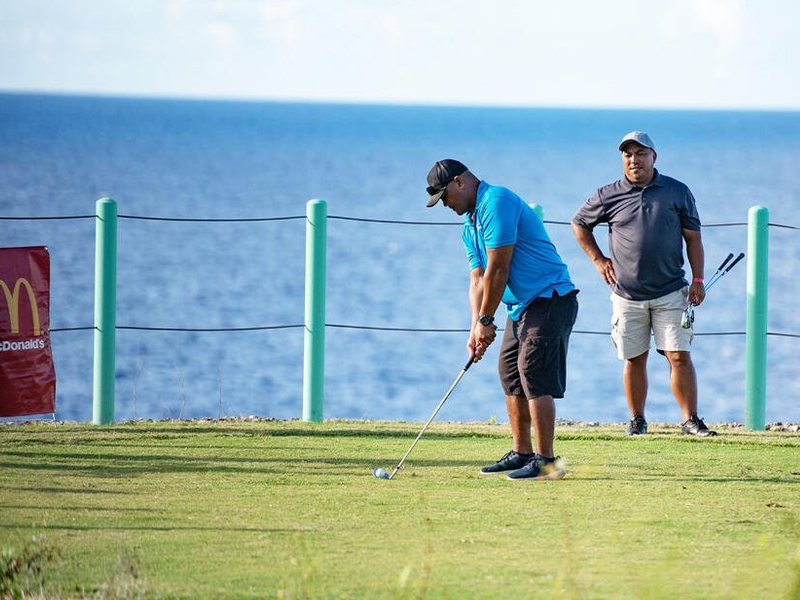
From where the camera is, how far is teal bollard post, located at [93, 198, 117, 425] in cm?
955

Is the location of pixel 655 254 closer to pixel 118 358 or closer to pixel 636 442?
pixel 636 442

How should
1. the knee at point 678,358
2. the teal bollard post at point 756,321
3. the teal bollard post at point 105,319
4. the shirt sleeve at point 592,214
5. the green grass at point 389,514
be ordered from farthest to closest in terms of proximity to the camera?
the teal bollard post at point 756,321
the teal bollard post at point 105,319
the shirt sleeve at point 592,214
the knee at point 678,358
the green grass at point 389,514

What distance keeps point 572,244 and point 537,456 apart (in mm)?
38269

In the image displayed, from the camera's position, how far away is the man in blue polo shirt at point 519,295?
24.4ft

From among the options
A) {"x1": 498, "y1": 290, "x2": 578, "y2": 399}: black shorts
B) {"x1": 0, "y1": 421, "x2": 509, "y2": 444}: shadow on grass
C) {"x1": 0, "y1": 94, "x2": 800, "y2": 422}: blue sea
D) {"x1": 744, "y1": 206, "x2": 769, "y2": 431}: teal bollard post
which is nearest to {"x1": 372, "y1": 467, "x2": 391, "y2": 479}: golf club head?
{"x1": 498, "y1": 290, "x2": 578, "y2": 399}: black shorts

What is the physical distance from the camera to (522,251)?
7.59 meters

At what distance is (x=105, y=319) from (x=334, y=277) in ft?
103

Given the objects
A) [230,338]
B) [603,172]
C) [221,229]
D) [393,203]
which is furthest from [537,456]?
[603,172]

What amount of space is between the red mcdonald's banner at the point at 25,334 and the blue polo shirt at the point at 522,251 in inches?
109

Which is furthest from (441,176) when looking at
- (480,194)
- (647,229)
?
(647,229)

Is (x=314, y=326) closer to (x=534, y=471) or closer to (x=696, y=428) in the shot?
(x=696, y=428)

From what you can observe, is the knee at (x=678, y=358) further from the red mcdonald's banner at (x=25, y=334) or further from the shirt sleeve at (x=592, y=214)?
the red mcdonald's banner at (x=25, y=334)

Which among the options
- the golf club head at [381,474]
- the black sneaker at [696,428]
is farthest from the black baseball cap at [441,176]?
the black sneaker at [696,428]

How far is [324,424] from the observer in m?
9.69
